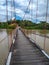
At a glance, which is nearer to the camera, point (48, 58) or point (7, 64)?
point (7, 64)

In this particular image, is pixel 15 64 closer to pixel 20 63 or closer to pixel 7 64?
pixel 20 63

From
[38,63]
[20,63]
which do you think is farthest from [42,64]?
[20,63]

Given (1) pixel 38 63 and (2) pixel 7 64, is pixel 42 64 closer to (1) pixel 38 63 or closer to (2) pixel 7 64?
(1) pixel 38 63

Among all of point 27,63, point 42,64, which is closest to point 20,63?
Result: point 27,63

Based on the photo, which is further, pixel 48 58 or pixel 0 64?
pixel 48 58

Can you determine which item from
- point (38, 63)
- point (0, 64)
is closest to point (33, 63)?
point (38, 63)

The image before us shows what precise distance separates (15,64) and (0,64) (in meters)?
0.43

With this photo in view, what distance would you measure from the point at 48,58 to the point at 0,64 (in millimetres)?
1067

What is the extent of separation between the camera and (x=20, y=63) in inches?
178

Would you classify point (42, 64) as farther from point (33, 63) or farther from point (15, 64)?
point (15, 64)

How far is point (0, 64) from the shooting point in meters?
4.06

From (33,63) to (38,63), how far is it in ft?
0.35

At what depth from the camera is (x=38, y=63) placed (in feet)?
14.5

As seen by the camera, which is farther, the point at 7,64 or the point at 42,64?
the point at 42,64
